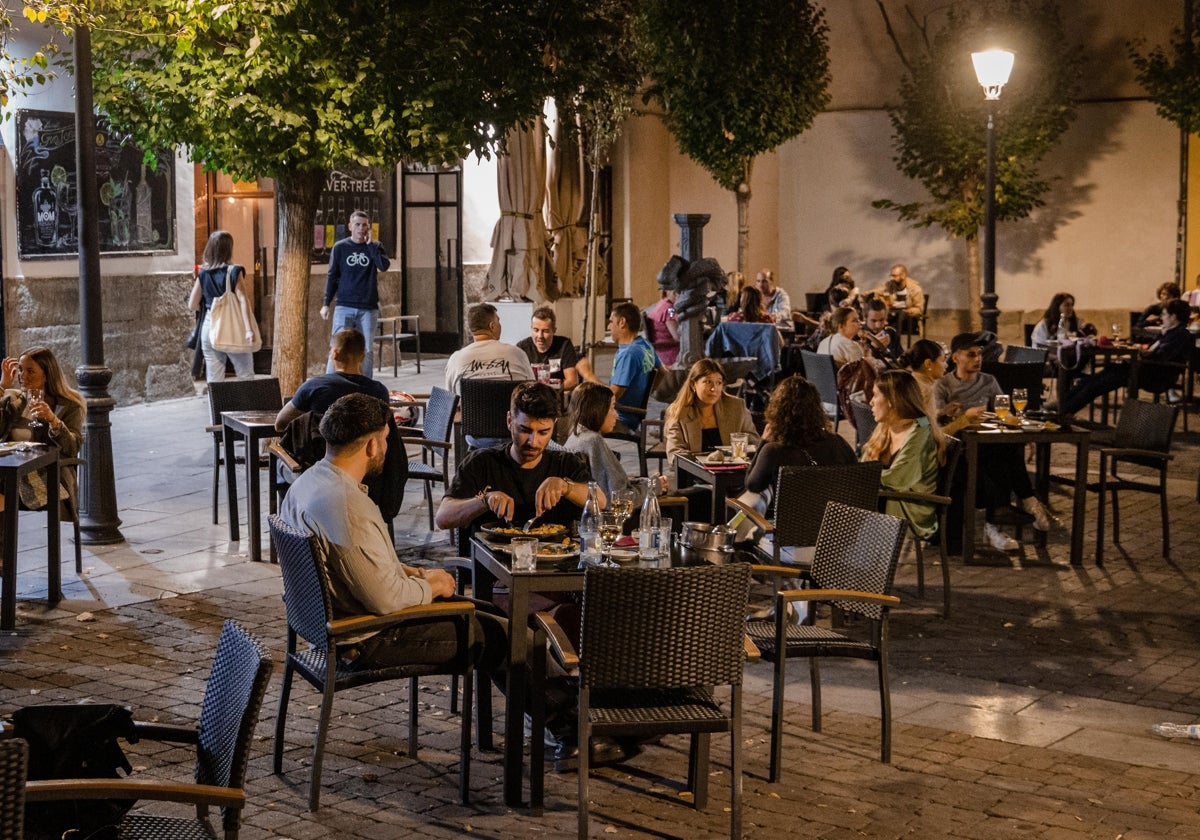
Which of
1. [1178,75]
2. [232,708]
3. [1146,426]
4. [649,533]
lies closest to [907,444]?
[1146,426]

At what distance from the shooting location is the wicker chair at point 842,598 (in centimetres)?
596

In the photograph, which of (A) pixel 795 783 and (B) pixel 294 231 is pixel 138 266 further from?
(A) pixel 795 783

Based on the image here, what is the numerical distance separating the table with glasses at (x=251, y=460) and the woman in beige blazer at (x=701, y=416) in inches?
93.5

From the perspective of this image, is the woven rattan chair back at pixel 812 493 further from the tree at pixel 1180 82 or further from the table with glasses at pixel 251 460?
the tree at pixel 1180 82

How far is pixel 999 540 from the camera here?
1000cm

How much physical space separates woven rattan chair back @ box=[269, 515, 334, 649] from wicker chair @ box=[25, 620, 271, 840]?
38.2 inches

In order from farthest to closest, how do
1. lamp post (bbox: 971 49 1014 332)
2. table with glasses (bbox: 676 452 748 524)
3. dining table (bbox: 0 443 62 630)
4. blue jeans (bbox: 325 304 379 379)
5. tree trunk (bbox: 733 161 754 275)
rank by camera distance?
tree trunk (bbox: 733 161 754 275), blue jeans (bbox: 325 304 379 379), lamp post (bbox: 971 49 1014 332), table with glasses (bbox: 676 452 748 524), dining table (bbox: 0 443 62 630)

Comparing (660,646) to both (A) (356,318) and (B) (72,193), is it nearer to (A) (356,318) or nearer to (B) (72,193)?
(A) (356,318)

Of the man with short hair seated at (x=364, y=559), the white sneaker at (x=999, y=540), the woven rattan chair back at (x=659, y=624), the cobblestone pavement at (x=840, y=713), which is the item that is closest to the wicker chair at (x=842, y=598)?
the cobblestone pavement at (x=840, y=713)

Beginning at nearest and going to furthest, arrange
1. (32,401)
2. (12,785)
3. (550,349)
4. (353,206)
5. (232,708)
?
(12,785)
(232,708)
(32,401)
(550,349)
(353,206)

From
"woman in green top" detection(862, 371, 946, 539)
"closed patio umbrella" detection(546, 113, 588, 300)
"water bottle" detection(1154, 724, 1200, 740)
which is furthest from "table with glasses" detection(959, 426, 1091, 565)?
"closed patio umbrella" detection(546, 113, 588, 300)

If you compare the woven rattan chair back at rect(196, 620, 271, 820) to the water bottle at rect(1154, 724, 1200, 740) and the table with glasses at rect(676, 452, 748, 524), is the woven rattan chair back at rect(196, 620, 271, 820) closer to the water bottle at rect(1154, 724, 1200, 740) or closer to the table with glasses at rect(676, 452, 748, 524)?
the water bottle at rect(1154, 724, 1200, 740)

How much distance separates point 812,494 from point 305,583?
2.77m

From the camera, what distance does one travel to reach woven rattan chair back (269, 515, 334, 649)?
5.46 metres
